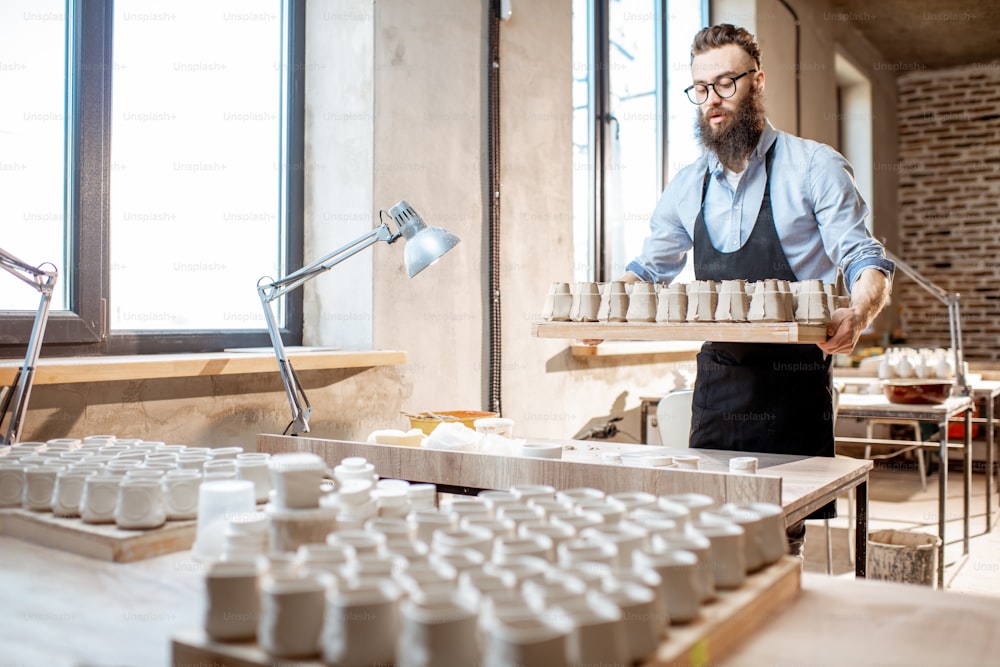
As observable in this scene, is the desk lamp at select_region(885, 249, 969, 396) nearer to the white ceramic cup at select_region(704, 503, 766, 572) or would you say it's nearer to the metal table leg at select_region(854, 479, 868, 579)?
the metal table leg at select_region(854, 479, 868, 579)

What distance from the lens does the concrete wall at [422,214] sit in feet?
8.96

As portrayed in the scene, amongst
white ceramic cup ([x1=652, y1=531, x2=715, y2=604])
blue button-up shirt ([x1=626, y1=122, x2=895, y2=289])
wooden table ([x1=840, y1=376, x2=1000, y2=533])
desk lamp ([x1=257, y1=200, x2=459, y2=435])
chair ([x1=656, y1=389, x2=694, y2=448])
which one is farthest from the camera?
wooden table ([x1=840, y1=376, x2=1000, y2=533])

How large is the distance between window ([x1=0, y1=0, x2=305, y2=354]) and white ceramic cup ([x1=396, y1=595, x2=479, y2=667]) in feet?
6.14

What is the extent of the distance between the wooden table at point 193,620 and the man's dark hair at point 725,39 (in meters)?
1.80

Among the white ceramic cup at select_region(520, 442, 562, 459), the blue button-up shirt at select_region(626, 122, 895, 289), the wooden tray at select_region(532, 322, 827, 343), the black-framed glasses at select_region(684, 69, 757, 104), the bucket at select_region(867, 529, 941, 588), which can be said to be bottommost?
the bucket at select_region(867, 529, 941, 588)

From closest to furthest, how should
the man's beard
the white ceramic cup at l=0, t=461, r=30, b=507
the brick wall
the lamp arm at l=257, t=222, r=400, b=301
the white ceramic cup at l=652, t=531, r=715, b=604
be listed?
the white ceramic cup at l=652, t=531, r=715, b=604 → the white ceramic cup at l=0, t=461, r=30, b=507 → the lamp arm at l=257, t=222, r=400, b=301 → the man's beard → the brick wall

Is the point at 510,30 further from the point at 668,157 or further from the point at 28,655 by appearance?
the point at 28,655

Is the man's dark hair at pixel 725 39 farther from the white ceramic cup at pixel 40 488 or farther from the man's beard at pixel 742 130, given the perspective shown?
the white ceramic cup at pixel 40 488

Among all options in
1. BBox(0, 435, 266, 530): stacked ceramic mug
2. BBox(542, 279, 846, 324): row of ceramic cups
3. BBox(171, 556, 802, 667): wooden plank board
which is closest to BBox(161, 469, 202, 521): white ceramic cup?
BBox(0, 435, 266, 530): stacked ceramic mug

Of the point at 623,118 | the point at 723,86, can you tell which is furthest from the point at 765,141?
the point at 623,118

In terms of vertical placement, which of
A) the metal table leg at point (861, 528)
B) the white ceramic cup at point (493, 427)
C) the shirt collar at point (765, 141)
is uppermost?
the shirt collar at point (765, 141)

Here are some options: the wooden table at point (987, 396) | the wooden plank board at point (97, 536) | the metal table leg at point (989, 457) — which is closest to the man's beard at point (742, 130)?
the wooden plank board at point (97, 536)

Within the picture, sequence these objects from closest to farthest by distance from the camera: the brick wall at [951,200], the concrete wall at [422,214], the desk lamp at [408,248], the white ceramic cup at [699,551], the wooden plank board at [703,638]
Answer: the wooden plank board at [703,638], the white ceramic cup at [699,551], the desk lamp at [408,248], the concrete wall at [422,214], the brick wall at [951,200]

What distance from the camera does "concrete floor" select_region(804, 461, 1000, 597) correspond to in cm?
398
